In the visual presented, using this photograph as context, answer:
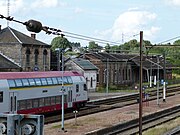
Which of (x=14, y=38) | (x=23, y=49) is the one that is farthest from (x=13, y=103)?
(x=14, y=38)

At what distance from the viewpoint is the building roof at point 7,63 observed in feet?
161

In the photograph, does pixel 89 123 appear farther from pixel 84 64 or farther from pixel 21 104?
pixel 84 64

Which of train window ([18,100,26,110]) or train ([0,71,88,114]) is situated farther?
train window ([18,100,26,110])

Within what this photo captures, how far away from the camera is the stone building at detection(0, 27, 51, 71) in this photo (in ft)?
173

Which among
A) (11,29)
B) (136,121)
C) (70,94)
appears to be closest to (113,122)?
(136,121)

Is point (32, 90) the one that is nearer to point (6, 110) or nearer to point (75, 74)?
point (6, 110)

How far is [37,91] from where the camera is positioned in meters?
28.4

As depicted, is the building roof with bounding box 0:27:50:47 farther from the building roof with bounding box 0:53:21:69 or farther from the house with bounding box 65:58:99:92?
the house with bounding box 65:58:99:92

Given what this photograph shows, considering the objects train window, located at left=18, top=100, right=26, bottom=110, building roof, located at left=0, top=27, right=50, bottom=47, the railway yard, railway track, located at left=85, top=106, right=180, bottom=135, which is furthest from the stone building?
train window, located at left=18, top=100, right=26, bottom=110

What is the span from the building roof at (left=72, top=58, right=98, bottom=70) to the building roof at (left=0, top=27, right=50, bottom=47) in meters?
10.7

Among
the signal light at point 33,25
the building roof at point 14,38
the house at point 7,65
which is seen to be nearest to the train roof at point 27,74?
the house at point 7,65

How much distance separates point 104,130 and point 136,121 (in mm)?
6210

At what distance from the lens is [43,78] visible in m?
29.5

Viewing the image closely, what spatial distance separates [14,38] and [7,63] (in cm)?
410
